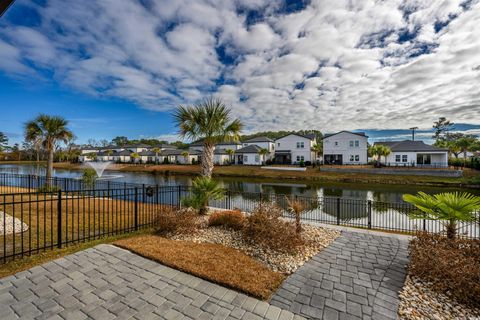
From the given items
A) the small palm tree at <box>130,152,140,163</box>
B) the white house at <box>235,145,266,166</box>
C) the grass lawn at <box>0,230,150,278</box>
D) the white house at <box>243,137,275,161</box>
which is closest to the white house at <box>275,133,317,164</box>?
the white house at <box>243,137,275,161</box>

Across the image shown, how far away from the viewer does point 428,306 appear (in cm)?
350

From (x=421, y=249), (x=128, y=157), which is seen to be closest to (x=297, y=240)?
(x=421, y=249)

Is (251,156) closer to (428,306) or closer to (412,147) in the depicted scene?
(412,147)

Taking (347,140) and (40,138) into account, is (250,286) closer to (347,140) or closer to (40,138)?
(40,138)

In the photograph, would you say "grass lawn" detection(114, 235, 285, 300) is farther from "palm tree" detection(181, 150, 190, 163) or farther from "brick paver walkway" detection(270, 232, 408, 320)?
"palm tree" detection(181, 150, 190, 163)

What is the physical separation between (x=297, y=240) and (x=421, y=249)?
2595mm

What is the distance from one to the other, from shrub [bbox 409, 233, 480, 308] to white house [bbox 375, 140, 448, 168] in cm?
4082

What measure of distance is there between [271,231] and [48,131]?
788 inches

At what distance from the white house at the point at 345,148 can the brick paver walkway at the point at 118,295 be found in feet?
144

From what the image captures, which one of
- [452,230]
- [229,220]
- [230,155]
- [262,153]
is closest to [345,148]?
[262,153]

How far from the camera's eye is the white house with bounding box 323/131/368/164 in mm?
40938

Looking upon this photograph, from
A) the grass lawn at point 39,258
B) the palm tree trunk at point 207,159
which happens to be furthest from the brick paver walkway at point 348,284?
the palm tree trunk at point 207,159

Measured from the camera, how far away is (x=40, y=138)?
56.7 feet

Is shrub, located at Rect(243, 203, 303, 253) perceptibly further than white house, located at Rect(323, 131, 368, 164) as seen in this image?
No
